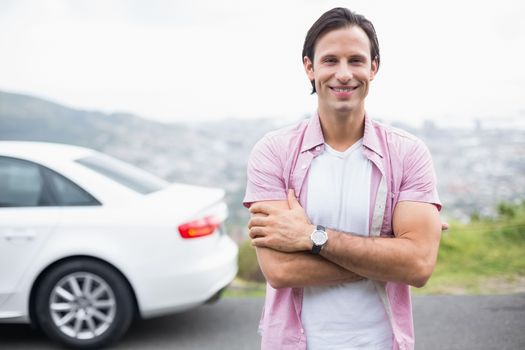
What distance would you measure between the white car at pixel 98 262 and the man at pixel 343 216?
2720 mm

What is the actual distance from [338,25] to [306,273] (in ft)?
2.69

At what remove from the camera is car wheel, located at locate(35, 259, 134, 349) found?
15.9 ft

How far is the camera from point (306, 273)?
6.88 feet

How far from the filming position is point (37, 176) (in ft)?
16.9

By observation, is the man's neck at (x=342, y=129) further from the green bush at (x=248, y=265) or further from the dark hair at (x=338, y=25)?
the green bush at (x=248, y=265)

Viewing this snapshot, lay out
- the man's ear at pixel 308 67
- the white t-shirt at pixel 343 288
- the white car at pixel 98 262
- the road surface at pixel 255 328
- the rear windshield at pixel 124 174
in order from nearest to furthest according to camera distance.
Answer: the white t-shirt at pixel 343 288 → the man's ear at pixel 308 67 → the white car at pixel 98 262 → the road surface at pixel 255 328 → the rear windshield at pixel 124 174

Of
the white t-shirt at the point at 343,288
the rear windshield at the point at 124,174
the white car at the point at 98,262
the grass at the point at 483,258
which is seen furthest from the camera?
the grass at the point at 483,258

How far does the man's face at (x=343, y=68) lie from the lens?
84.4 inches

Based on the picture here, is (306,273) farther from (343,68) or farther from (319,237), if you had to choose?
(343,68)

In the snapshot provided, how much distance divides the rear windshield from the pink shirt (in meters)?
3.17

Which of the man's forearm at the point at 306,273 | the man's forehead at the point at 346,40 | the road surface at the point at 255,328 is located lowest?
the road surface at the point at 255,328

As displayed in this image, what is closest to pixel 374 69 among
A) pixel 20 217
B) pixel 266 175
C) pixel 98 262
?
pixel 266 175

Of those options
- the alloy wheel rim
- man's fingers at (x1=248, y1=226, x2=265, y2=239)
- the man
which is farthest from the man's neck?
the alloy wheel rim

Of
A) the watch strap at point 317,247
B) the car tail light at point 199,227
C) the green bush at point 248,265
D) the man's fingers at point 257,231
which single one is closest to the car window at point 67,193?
the car tail light at point 199,227
